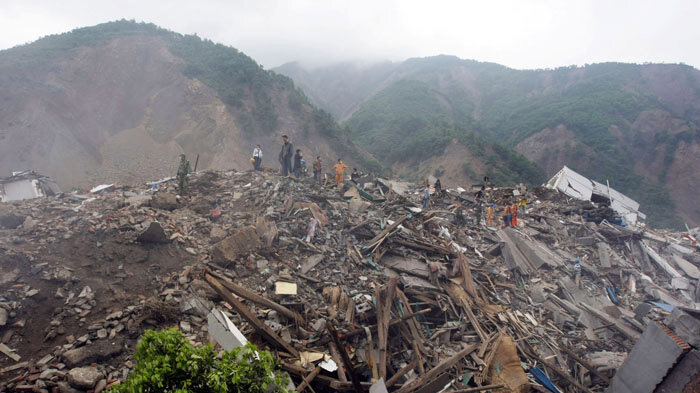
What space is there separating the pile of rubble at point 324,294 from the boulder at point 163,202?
0.14 feet

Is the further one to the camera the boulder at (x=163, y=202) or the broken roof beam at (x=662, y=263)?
the broken roof beam at (x=662, y=263)

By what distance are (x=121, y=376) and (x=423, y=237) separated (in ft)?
22.6

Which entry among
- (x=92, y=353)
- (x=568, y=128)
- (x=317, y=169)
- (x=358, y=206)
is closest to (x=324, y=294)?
(x=92, y=353)

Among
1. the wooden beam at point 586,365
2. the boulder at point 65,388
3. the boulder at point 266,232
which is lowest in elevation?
the wooden beam at point 586,365

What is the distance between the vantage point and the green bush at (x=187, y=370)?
187 centimetres

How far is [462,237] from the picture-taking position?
10.0 meters

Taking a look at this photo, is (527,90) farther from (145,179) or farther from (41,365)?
(41,365)

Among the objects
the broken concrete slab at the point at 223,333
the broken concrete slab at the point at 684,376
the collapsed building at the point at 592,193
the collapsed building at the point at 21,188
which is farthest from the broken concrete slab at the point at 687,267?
the collapsed building at the point at 21,188

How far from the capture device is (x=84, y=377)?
3.45 metres

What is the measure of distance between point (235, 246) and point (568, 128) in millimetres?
48499

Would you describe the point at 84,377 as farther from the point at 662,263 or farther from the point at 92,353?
the point at 662,263

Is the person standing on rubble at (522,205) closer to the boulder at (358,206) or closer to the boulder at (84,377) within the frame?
the boulder at (358,206)

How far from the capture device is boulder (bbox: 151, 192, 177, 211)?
841 centimetres

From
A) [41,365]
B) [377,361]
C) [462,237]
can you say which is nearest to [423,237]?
[462,237]
